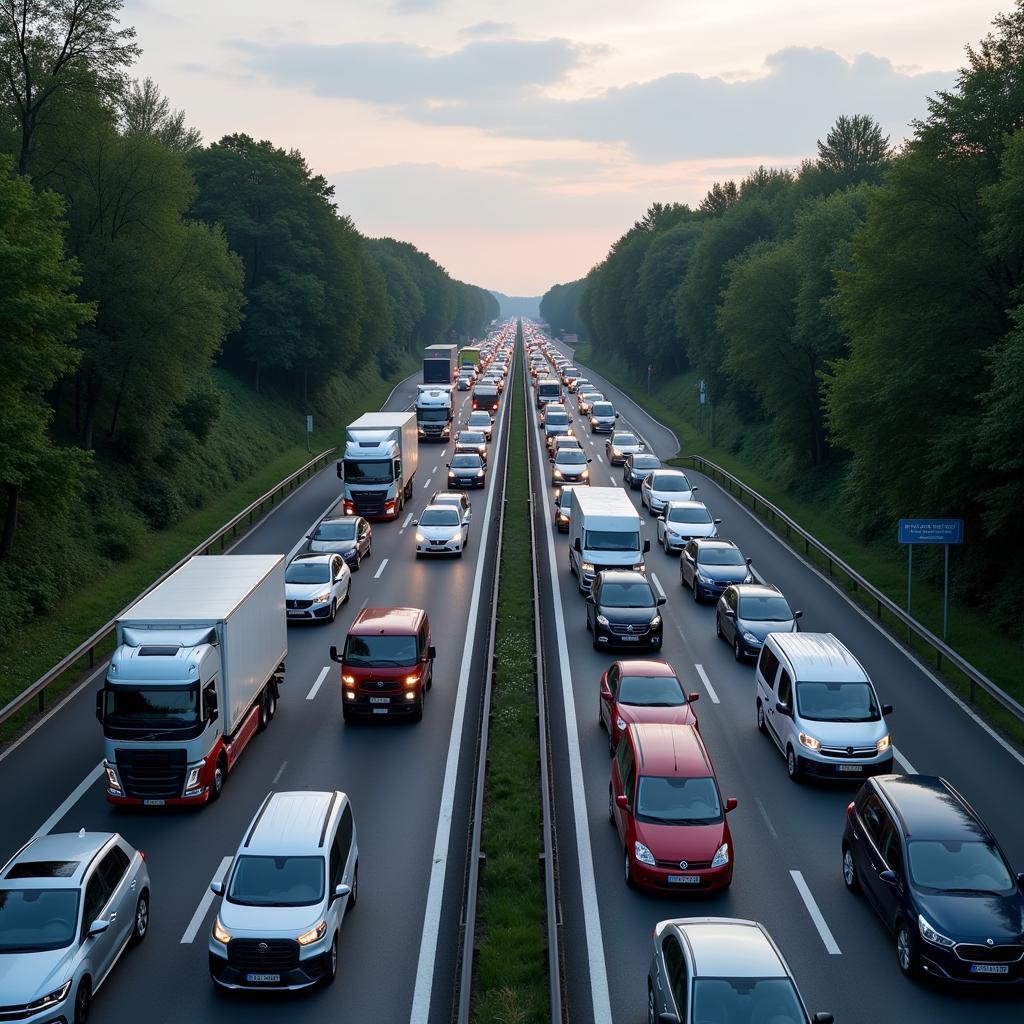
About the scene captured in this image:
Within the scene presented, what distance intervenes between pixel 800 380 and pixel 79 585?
35.6m

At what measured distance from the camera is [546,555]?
38.9 meters

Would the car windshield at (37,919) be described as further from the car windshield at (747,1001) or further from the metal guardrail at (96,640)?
the metal guardrail at (96,640)

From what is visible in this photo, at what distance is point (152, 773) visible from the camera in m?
18.1

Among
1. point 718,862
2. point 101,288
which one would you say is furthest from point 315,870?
point 101,288

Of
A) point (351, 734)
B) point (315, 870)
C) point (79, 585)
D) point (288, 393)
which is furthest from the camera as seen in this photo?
point (288, 393)

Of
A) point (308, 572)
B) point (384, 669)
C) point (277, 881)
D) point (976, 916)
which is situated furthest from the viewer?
point (308, 572)

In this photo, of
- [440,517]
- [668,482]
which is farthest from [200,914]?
[668,482]

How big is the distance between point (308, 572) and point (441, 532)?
25.3ft

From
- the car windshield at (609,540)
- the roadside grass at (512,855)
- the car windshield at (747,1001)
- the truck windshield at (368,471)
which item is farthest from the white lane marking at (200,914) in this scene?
the truck windshield at (368,471)

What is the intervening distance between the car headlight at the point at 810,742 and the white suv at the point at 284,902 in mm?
8598

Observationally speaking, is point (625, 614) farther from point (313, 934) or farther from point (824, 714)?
point (313, 934)

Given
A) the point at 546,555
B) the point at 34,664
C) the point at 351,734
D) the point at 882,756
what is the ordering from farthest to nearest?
the point at 546,555, the point at 34,664, the point at 351,734, the point at 882,756

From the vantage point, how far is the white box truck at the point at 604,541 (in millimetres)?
33000

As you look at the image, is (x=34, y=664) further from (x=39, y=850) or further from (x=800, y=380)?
(x=800, y=380)
